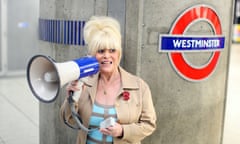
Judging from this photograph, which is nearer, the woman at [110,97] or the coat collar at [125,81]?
the woman at [110,97]

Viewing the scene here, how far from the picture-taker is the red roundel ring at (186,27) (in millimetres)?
2879

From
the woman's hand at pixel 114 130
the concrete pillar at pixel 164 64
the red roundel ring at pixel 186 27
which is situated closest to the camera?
the woman's hand at pixel 114 130

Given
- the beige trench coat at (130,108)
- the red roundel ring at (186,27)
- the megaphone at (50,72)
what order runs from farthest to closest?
the red roundel ring at (186,27), the beige trench coat at (130,108), the megaphone at (50,72)

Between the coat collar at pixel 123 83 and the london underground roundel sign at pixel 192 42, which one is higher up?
the london underground roundel sign at pixel 192 42

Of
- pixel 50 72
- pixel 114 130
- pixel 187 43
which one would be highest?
pixel 187 43

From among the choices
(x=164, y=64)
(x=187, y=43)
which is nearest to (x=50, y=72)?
(x=164, y=64)

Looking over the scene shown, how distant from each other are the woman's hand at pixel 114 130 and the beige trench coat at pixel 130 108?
77 mm

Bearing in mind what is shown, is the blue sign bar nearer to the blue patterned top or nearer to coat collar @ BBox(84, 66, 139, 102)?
coat collar @ BBox(84, 66, 139, 102)

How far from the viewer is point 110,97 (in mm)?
2062

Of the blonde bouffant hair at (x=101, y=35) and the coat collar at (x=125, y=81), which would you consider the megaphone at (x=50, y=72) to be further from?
the coat collar at (x=125, y=81)

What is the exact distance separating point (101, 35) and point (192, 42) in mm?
1267

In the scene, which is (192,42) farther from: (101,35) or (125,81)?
(101,35)

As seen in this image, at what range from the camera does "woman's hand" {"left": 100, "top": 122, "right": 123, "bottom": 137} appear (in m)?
1.86

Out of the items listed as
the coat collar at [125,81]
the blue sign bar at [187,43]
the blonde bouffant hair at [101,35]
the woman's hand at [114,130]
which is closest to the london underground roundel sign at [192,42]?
the blue sign bar at [187,43]
